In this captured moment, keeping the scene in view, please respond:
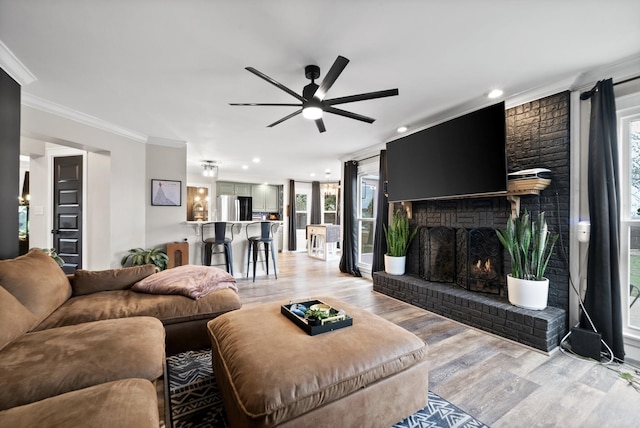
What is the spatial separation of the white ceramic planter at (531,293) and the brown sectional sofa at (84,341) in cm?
266

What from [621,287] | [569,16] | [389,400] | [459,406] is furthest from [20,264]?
[621,287]

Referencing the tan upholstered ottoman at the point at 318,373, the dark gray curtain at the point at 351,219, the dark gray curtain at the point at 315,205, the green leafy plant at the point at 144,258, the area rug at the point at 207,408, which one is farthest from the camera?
the dark gray curtain at the point at 315,205

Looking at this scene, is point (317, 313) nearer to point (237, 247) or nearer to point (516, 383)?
point (516, 383)

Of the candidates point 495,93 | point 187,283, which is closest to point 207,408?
point 187,283

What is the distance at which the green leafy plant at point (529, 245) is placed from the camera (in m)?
2.52

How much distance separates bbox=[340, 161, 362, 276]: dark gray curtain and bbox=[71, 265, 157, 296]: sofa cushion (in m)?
3.54

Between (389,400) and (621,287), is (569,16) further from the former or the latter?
(389,400)

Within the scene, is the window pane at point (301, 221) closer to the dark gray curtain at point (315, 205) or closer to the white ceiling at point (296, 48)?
the dark gray curtain at point (315, 205)

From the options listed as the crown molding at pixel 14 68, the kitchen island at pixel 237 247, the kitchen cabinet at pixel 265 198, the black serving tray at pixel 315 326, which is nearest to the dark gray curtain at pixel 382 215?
the kitchen island at pixel 237 247

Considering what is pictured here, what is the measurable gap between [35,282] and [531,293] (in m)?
3.96

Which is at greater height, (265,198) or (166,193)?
(265,198)

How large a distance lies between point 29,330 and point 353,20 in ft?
9.11

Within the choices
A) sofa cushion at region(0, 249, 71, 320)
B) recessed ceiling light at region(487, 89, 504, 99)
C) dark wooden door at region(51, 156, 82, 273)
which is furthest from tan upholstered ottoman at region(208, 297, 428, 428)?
dark wooden door at region(51, 156, 82, 273)

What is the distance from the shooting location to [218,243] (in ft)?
14.9
